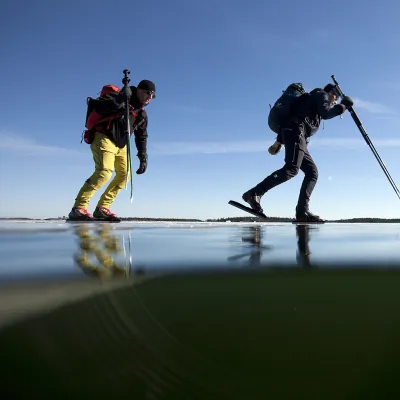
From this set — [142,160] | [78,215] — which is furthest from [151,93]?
[78,215]

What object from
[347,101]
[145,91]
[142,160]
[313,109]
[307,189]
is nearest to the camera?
[313,109]

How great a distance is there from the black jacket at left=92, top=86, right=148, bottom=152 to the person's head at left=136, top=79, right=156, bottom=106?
0.29 feet

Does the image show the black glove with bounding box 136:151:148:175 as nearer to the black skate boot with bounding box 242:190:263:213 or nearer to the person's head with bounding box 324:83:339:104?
the black skate boot with bounding box 242:190:263:213

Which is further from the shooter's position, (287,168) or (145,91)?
(145,91)

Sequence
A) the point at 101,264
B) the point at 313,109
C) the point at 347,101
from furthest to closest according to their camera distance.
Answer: the point at 347,101
the point at 313,109
the point at 101,264

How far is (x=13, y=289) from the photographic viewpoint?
0.92 metres

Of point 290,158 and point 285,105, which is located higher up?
point 285,105

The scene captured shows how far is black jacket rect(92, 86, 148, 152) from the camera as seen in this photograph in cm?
566

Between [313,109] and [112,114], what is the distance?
10.1ft

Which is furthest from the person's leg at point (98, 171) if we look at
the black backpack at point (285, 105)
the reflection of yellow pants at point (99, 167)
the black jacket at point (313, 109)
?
the black jacket at point (313, 109)

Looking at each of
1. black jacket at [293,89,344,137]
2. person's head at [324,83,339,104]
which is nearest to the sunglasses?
black jacket at [293,89,344,137]

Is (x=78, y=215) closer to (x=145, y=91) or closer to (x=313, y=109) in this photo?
(x=145, y=91)

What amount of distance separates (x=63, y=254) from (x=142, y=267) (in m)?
0.50

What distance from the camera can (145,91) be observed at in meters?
6.12
